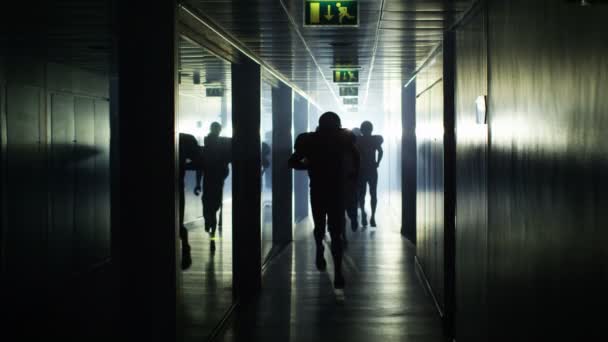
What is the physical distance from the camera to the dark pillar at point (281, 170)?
1229 cm

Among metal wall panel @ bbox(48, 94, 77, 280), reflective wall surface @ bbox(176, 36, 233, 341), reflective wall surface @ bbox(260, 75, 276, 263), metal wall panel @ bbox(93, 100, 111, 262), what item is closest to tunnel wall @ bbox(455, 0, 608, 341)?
reflective wall surface @ bbox(176, 36, 233, 341)

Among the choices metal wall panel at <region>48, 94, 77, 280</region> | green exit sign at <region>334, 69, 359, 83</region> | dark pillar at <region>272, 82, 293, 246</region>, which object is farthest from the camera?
dark pillar at <region>272, 82, 293, 246</region>

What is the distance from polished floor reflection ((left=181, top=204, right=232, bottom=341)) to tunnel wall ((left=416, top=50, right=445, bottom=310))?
6.91ft

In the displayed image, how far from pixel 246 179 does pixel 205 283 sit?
51.2 inches

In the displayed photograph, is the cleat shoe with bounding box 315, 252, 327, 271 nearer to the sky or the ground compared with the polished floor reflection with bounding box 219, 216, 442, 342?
nearer to the sky

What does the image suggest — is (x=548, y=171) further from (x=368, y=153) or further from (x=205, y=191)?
(x=368, y=153)

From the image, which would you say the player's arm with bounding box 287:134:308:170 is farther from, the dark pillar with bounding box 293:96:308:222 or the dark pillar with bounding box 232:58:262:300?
the dark pillar with bounding box 293:96:308:222

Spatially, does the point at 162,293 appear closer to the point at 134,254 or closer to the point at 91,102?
the point at 134,254

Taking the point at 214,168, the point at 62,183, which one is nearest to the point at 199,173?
the point at 214,168

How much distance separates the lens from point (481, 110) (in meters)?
4.35

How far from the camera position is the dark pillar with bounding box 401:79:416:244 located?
41.7ft

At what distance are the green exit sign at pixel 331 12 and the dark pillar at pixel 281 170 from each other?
6.66 meters

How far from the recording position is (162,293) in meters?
4.31

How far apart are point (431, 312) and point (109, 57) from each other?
16.6ft
